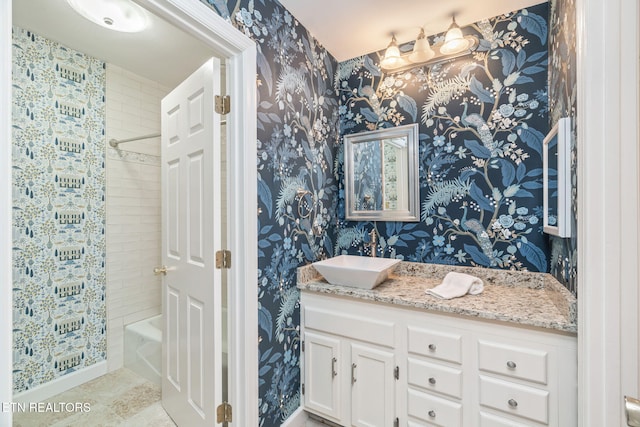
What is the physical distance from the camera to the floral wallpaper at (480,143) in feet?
5.37

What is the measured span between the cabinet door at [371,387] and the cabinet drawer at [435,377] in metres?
0.11

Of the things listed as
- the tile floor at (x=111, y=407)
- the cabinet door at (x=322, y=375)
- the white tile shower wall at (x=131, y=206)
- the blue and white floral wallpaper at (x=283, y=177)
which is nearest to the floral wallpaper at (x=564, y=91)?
the cabinet door at (x=322, y=375)

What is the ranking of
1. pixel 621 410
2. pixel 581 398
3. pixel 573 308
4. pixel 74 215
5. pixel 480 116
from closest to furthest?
pixel 621 410, pixel 581 398, pixel 573 308, pixel 480 116, pixel 74 215

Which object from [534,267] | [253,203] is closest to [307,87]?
[253,203]

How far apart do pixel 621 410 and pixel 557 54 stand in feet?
5.01

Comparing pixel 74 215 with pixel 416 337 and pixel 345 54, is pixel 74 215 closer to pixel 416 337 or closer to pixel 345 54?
pixel 345 54

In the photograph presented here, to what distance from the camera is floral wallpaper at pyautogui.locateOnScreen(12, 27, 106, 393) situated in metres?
1.87

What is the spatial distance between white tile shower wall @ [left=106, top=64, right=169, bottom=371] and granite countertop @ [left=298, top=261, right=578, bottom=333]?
176cm

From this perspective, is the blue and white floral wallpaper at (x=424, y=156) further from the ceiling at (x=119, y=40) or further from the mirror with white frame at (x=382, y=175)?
the ceiling at (x=119, y=40)

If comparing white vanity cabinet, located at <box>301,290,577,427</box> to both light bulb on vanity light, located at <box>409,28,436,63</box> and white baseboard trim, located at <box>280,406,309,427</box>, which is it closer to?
white baseboard trim, located at <box>280,406,309,427</box>

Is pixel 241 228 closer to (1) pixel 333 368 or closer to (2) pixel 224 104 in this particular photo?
(2) pixel 224 104

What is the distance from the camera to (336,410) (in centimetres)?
162

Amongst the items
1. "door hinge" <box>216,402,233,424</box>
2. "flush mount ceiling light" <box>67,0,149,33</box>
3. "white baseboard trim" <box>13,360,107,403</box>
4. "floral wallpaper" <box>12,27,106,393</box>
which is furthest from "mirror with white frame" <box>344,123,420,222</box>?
"white baseboard trim" <box>13,360,107,403</box>

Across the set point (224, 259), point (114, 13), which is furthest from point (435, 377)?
point (114, 13)
